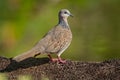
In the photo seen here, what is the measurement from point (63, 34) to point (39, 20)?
4594mm

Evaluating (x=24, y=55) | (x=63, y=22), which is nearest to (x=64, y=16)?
(x=63, y=22)

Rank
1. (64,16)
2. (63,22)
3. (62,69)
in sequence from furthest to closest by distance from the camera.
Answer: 1. (64,16)
2. (63,22)
3. (62,69)

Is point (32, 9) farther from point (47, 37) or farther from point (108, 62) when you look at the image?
point (47, 37)

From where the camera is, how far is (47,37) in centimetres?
617

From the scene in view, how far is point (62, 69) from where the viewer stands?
544 cm

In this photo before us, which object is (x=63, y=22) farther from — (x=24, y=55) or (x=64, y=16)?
(x=24, y=55)

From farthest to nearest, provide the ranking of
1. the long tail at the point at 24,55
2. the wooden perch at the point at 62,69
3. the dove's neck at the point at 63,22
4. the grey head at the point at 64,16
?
the grey head at the point at 64,16 → the dove's neck at the point at 63,22 → the long tail at the point at 24,55 → the wooden perch at the point at 62,69

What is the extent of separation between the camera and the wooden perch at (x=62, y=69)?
197 inches

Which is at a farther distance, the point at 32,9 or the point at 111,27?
the point at 111,27

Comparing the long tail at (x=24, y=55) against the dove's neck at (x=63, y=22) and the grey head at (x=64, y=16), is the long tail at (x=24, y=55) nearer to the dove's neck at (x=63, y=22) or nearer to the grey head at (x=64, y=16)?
the dove's neck at (x=63, y=22)

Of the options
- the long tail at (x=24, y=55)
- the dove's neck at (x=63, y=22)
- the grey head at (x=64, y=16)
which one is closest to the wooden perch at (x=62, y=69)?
the long tail at (x=24, y=55)

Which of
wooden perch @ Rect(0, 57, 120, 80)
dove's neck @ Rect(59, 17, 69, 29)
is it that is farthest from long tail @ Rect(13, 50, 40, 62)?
dove's neck @ Rect(59, 17, 69, 29)

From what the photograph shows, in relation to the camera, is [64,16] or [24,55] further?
[64,16]

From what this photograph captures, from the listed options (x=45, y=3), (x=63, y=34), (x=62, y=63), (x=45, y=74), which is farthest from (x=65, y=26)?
(x=45, y=3)
